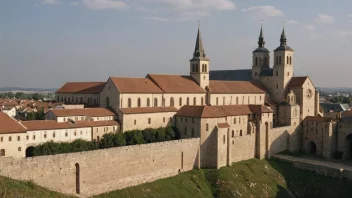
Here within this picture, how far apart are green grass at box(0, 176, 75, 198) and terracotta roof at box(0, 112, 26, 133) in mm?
10296

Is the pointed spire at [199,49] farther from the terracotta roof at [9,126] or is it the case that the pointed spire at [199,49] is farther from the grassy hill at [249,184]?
the terracotta roof at [9,126]

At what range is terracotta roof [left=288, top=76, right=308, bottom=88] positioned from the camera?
7391cm

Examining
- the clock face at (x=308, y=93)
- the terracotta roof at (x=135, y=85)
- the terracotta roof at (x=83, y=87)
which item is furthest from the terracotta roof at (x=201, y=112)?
the clock face at (x=308, y=93)

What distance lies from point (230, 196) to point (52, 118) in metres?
25.3

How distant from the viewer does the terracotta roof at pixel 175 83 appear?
205 ft

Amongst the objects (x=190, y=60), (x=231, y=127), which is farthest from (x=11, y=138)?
(x=190, y=60)

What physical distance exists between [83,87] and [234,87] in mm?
28607

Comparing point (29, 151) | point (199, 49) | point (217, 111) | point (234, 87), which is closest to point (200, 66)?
point (199, 49)

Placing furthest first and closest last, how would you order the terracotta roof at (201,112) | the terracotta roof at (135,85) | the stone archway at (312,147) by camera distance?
the stone archway at (312,147), the terracotta roof at (135,85), the terracotta roof at (201,112)

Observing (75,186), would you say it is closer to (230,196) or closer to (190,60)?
(230,196)

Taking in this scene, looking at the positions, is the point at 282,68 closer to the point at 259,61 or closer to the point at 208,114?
the point at 259,61

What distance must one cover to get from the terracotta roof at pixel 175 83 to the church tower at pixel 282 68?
61.5 ft

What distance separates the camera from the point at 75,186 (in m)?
38.1

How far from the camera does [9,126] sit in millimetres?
41875
